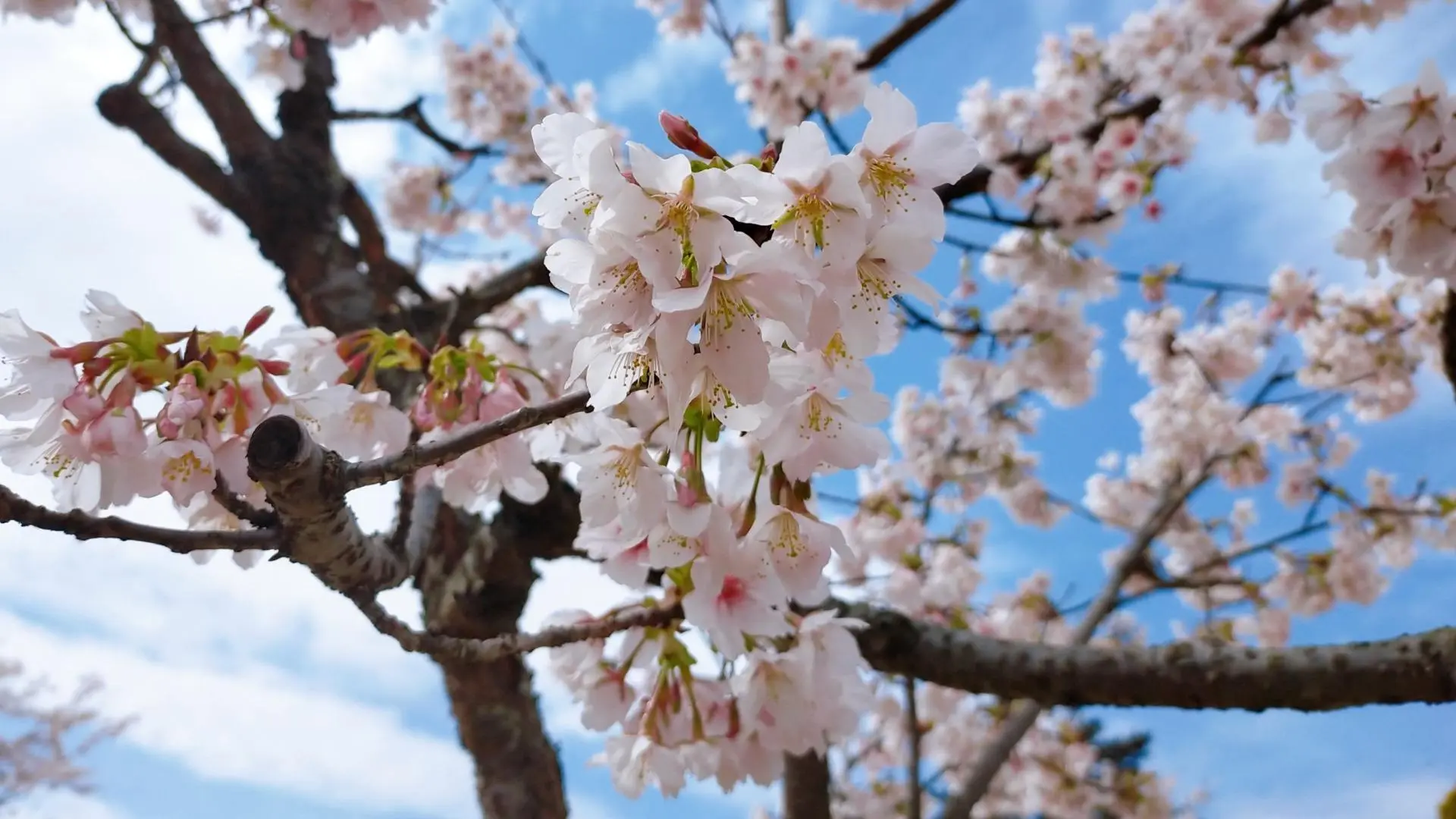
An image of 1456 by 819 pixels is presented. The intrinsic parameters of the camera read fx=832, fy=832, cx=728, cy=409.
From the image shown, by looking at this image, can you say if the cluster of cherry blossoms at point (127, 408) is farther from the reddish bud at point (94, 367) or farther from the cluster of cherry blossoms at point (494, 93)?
the cluster of cherry blossoms at point (494, 93)

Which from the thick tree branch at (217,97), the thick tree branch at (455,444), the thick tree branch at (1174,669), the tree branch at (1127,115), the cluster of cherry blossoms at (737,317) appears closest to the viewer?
the cluster of cherry blossoms at (737,317)

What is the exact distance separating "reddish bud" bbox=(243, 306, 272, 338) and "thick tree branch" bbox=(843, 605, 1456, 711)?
1.26 metres

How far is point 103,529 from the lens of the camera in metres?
0.76

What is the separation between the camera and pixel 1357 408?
207 inches

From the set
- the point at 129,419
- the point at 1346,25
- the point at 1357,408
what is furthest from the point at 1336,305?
the point at 129,419

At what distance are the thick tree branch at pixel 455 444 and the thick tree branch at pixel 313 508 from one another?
0.02 metres

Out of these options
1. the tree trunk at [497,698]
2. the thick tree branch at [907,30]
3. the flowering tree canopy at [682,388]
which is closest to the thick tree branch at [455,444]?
the flowering tree canopy at [682,388]

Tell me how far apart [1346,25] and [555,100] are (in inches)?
152

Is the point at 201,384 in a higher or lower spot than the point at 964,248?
lower

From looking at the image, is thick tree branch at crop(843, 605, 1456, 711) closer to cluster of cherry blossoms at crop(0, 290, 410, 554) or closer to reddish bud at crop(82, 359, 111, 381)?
cluster of cherry blossoms at crop(0, 290, 410, 554)

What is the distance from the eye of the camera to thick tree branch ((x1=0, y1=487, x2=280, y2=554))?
0.74 meters

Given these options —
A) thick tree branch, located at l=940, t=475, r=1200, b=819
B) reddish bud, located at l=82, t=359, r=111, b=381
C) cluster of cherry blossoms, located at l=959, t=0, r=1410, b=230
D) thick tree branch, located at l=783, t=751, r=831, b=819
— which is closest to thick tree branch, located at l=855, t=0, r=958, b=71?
cluster of cherry blossoms, located at l=959, t=0, r=1410, b=230

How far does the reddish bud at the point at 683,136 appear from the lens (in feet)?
2.34

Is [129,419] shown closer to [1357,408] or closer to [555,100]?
[555,100]
